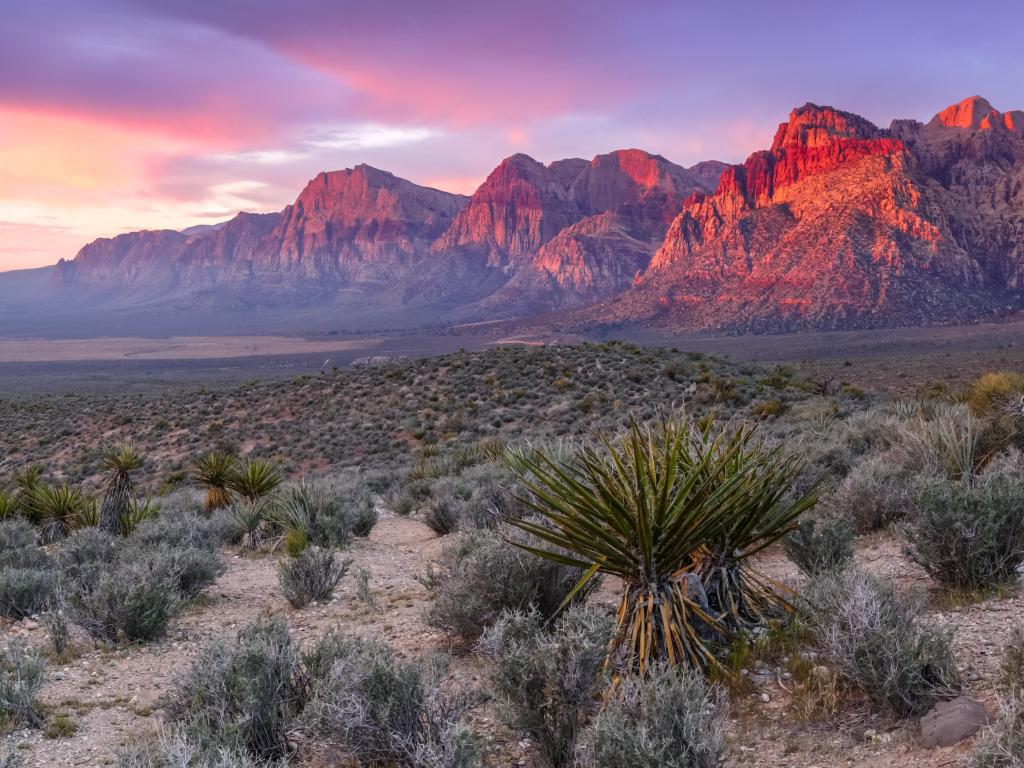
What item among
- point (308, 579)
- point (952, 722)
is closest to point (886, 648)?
point (952, 722)

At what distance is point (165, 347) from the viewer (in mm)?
135625

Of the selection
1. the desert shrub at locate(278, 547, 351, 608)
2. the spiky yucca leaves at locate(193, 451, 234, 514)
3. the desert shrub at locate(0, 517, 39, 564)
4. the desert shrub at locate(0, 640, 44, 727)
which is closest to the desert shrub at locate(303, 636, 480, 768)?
the desert shrub at locate(0, 640, 44, 727)

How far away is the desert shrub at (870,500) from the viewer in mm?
7012

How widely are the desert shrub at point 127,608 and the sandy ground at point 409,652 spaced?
163 millimetres

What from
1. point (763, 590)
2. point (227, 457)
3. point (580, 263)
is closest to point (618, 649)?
point (763, 590)

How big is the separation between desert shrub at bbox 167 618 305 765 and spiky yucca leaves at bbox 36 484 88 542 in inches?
324

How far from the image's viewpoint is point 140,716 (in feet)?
15.1

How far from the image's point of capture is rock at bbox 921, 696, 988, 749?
10.4ft

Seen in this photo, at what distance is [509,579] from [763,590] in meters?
1.73

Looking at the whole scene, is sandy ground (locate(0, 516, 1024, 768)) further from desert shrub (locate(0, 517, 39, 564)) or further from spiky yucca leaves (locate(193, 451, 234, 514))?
spiky yucca leaves (locate(193, 451, 234, 514))

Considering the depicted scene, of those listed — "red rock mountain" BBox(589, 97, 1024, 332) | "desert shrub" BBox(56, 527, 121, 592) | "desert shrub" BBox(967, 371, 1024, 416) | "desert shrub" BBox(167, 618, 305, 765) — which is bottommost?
"desert shrub" BBox(56, 527, 121, 592)

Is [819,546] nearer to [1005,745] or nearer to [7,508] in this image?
[1005,745]

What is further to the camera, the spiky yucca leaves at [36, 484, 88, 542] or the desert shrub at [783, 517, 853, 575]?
the spiky yucca leaves at [36, 484, 88, 542]

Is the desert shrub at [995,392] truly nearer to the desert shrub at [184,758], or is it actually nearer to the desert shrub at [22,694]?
the desert shrub at [184,758]
